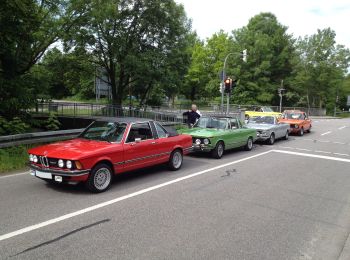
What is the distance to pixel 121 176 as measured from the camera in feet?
28.5

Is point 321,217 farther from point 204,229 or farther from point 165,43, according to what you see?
point 165,43

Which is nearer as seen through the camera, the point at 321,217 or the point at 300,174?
the point at 321,217

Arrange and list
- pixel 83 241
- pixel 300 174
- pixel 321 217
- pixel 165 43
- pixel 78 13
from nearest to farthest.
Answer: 1. pixel 83 241
2. pixel 321 217
3. pixel 300 174
4. pixel 78 13
5. pixel 165 43

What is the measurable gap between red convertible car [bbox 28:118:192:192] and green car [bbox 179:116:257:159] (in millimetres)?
2122

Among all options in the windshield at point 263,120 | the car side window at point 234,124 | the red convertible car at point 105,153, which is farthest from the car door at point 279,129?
the red convertible car at point 105,153

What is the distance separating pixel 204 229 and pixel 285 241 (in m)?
1.17

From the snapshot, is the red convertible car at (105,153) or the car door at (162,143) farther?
the car door at (162,143)

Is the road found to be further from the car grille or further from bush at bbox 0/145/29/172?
bush at bbox 0/145/29/172

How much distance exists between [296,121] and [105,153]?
1763 cm

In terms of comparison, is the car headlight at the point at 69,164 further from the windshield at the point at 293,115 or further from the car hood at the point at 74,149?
the windshield at the point at 293,115

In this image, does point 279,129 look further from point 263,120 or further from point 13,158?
point 13,158

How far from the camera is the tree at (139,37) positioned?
2495 cm

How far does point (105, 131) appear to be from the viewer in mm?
8062

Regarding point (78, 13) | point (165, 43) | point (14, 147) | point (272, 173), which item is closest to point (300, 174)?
point (272, 173)
